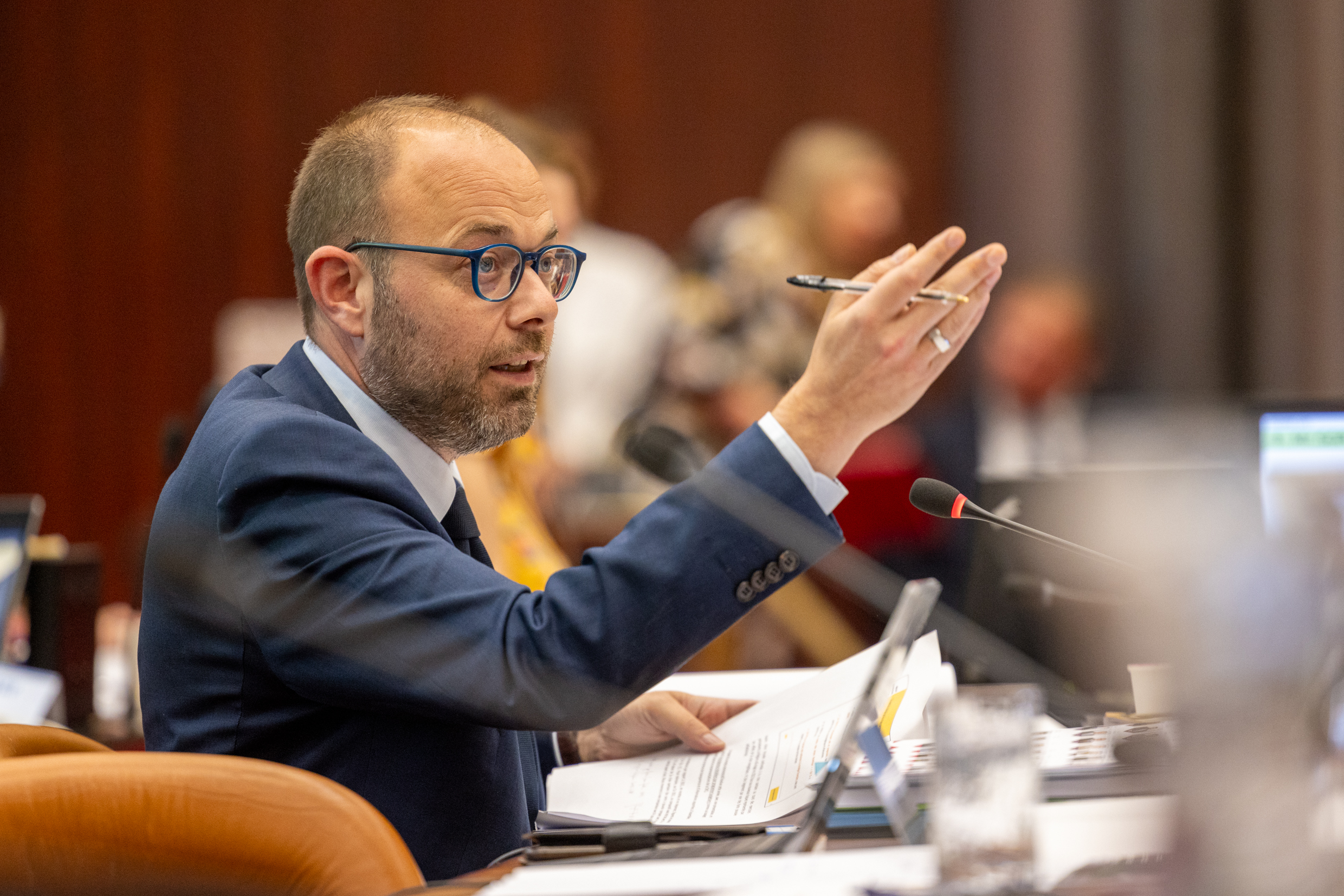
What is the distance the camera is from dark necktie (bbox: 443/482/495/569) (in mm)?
1264

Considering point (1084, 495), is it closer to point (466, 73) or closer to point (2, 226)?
point (466, 73)

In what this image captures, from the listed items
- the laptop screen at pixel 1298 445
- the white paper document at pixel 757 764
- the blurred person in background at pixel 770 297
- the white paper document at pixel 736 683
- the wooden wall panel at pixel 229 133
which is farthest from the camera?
the wooden wall panel at pixel 229 133

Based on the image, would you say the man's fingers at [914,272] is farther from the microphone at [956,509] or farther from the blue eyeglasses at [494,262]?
the blue eyeglasses at [494,262]

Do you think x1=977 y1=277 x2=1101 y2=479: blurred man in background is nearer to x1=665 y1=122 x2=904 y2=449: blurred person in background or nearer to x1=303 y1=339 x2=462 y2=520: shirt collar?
x1=665 y1=122 x2=904 y2=449: blurred person in background

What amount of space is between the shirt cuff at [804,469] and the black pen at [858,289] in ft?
0.37

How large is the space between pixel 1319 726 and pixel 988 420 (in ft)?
11.0

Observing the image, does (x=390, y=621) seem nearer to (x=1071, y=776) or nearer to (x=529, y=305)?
(x=529, y=305)

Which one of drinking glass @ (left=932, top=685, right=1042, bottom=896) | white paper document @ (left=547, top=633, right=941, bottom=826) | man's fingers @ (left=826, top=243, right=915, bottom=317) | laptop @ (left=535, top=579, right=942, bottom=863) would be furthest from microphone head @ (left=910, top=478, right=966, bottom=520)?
drinking glass @ (left=932, top=685, right=1042, bottom=896)

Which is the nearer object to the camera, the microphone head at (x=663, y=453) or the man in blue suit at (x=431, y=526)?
the man in blue suit at (x=431, y=526)

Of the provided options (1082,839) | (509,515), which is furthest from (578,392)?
(1082,839)

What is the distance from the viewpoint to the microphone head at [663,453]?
149cm

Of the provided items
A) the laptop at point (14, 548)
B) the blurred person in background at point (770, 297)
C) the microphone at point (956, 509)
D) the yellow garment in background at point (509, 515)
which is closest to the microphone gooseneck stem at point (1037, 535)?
the microphone at point (956, 509)

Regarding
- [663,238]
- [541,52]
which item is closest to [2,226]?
[541,52]

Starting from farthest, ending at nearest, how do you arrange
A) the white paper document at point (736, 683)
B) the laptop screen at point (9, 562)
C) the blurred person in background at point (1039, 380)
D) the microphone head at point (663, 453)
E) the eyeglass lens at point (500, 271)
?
1. the blurred person in background at point (1039, 380)
2. the laptop screen at point (9, 562)
3. the microphone head at point (663, 453)
4. the white paper document at point (736, 683)
5. the eyeglass lens at point (500, 271)
